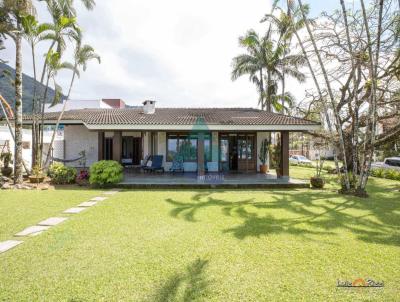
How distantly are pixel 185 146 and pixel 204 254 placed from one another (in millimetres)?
11774

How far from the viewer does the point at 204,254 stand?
4.39 meters

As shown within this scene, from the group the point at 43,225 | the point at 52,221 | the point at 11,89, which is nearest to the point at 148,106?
the point at 52,221

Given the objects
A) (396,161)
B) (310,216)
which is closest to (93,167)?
(310,216)

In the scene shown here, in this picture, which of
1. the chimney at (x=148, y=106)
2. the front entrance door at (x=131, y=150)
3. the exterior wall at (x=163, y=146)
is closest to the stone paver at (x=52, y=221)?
the exterior wall at (x=163, y=146)

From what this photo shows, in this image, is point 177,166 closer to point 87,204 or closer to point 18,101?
point 87,204

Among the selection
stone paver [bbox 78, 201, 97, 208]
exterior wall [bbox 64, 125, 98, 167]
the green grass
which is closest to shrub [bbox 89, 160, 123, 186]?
the green grass

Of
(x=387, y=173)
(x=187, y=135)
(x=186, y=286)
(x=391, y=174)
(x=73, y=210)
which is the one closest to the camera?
(x=186, y=286)

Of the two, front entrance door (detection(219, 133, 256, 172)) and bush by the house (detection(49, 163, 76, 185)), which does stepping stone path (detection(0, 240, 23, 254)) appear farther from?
front entrance door (detection(219, 133, 256, 172))

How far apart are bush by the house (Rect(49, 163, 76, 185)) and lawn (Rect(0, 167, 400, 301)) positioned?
3706 millimetres

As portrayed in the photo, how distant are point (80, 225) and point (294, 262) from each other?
4869 millimetres

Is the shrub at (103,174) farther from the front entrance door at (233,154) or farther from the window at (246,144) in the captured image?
the window at (246,144)

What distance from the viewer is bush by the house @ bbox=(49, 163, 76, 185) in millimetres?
11680

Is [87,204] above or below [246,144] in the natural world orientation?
below

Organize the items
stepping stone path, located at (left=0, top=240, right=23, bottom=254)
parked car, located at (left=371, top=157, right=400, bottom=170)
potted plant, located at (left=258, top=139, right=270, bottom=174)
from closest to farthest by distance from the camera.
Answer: stepping stone path, located at (left=0, top=240, right=23, bottom=254)
potted plant, located at (left=258, top=139, right=270, bottom=174)
parked car, located at (left=371, top=157, right=400, bottom=170)
